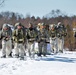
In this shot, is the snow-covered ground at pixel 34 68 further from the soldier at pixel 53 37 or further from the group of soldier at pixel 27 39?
the soldier at pixel 53 37

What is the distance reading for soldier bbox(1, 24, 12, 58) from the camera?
67.7 feet

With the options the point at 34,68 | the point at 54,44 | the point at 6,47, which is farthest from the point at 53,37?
the point at 34,68

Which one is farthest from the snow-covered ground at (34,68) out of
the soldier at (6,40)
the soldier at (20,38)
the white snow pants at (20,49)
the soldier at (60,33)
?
the soldier at (60,33)

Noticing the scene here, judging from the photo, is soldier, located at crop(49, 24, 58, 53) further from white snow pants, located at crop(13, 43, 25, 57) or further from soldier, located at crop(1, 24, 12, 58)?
white snow pants, located at crop(13, 43, 25, 57)

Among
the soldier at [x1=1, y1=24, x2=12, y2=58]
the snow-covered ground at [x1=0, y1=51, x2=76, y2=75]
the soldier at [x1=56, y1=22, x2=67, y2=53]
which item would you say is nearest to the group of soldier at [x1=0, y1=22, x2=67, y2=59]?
the soldier at [x1=1, y1=24, x2=12, y2=58]

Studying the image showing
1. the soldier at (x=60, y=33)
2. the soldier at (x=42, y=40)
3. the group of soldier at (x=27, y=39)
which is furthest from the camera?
the soldier at (x=60, y=33)

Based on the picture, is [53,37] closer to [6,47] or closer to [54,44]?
[54,44]

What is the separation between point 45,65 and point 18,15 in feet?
468

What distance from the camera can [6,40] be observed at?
2092 cm

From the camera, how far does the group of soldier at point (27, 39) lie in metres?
19.5

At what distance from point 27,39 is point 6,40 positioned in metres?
1.64

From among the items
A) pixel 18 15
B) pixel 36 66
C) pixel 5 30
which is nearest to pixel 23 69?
→ pixel 36 66

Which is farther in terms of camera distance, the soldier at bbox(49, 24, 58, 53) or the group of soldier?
the soldier at bbox(49, 24, 58, 53)

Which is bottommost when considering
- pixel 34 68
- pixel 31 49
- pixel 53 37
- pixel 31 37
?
pixel 34 68
